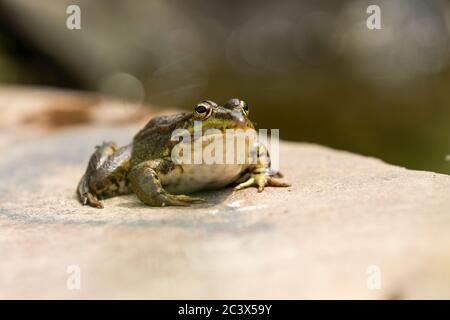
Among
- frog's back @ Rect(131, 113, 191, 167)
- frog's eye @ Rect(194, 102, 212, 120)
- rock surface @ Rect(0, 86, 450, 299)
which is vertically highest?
frog's eye @ Rect(194, 102, 212, 120)

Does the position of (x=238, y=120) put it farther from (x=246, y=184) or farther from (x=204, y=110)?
(x=246, y=184)

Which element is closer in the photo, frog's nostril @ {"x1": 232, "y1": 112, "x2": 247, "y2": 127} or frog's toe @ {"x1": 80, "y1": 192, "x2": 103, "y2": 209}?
frog's nostril @ {"x1": 232, "y1": 112, "x2": 247, "y2": 127}

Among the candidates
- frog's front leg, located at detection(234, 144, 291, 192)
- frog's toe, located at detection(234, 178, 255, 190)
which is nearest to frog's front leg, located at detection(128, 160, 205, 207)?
frog's toe, located at detection(234, 178, 255, 190)

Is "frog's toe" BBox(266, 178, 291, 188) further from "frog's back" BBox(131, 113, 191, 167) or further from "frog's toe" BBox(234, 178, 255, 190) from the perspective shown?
"frog's back" BBox(131, 113, 191, 167)

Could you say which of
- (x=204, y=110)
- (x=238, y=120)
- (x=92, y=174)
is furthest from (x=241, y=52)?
(x=238, y=120)

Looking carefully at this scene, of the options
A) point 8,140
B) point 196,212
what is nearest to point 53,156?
point 8,140

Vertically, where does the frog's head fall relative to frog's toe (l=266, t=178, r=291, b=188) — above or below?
above
